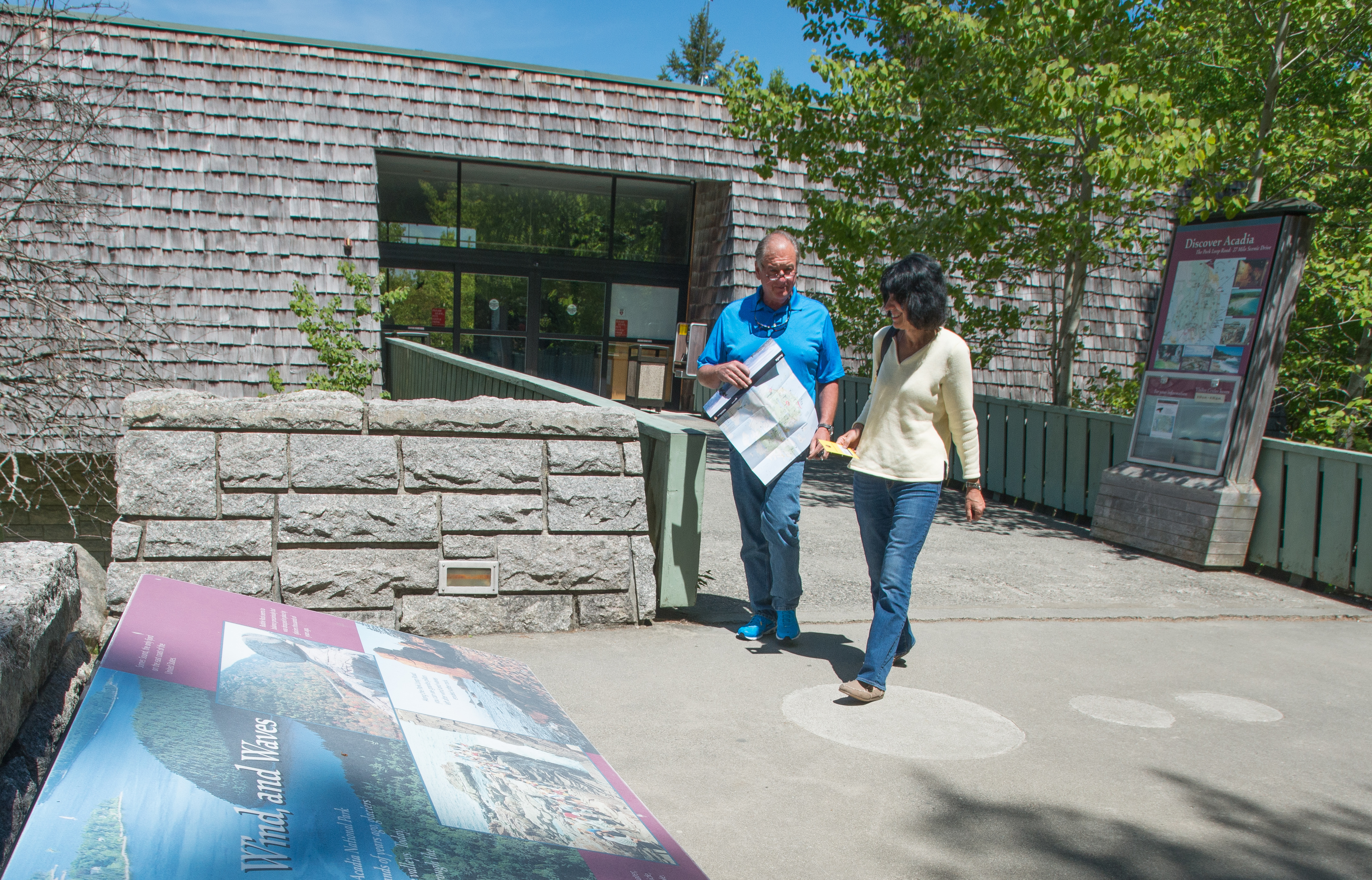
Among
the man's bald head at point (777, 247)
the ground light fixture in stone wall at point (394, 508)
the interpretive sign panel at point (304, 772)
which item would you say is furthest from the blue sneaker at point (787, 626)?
the interpretive sign panel at point (304, 772)

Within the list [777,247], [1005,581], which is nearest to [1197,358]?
[1005,581]

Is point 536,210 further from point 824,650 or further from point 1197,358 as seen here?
point 824,650

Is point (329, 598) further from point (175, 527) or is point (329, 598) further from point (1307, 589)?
point (1307, 589)

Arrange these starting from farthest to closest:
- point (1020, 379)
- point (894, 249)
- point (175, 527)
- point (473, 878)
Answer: point (1020, 379) < point (894, 249) < point (175, 527) < point (473, 878)

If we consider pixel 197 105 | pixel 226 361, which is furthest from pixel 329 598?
pixel 197 105

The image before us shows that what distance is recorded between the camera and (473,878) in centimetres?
120

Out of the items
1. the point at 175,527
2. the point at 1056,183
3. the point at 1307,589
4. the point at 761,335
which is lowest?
the point at 1307,589

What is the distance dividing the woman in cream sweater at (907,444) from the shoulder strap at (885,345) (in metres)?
0.05

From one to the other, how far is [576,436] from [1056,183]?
779 centimetres

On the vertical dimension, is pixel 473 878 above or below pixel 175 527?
above

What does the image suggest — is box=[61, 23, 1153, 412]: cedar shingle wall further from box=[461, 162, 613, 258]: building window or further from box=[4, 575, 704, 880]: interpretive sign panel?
box=[4, 575, 704, 880]: interpretive sign panel

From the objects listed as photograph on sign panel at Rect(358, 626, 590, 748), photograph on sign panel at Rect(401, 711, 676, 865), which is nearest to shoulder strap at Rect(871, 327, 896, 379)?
photograph on sign panel at Rect(358, 626, 590, 748)

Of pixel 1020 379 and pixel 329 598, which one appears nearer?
pixel 329 598

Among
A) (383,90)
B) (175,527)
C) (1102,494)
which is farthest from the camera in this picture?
(383,90)
